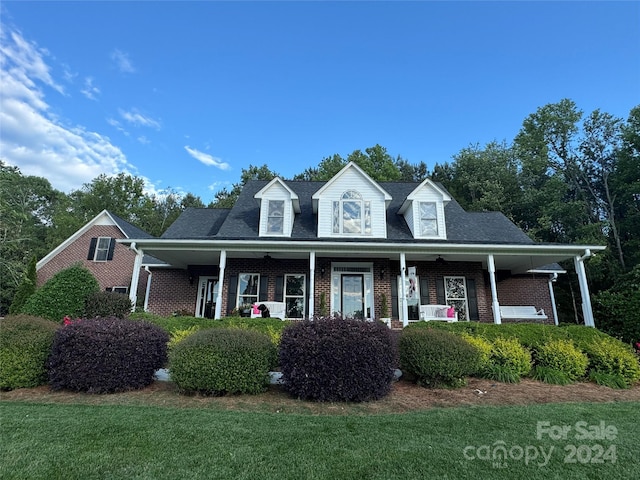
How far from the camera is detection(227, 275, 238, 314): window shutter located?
13328 mm

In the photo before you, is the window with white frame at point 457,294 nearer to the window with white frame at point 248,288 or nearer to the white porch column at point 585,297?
the white porch column at point 585,297

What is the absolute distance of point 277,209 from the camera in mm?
13680

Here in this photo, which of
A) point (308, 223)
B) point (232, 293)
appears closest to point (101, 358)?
point (232, 293)

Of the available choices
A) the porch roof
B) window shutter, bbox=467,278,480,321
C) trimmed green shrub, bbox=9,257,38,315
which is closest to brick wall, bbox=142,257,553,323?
window shutter, bbox=467,278,480,321

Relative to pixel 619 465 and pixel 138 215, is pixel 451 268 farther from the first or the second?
pixel 138 215

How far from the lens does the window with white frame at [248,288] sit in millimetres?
13562

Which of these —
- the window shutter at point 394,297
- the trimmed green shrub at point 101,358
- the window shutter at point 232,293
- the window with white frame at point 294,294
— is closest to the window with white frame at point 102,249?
the window shutter at point 232,293

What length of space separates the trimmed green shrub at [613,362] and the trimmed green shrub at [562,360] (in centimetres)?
23

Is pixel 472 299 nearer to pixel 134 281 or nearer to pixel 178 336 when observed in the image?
pixel 178 336

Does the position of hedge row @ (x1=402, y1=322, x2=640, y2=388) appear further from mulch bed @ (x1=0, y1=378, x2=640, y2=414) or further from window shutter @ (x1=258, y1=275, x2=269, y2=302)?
window shutter @ (x1=258, y1=275, x2=269, y2=302)

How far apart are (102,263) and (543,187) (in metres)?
32.1

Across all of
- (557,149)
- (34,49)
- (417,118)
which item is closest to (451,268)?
(417,118)

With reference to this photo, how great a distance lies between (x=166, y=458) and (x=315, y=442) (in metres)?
1.63

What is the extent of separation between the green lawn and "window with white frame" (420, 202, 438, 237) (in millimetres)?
8745
